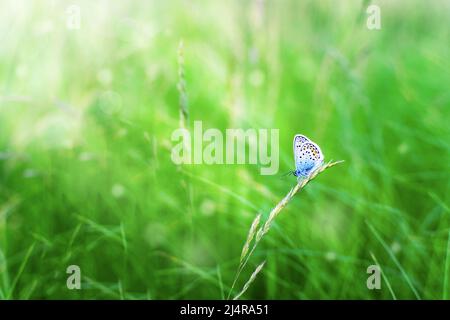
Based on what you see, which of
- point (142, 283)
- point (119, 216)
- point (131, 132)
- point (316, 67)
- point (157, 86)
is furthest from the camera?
point (316, 67)

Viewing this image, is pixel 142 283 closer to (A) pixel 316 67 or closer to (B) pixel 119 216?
(B) pixel 119 216

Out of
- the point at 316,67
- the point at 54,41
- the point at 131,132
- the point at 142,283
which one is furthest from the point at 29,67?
the point at 316,67

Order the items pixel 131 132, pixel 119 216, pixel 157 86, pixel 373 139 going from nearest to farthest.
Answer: pixel 119 216 → pixel 373 139 → pixel 131 132 → pixel 157 86

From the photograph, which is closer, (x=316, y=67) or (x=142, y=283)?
(x=142, y=283)

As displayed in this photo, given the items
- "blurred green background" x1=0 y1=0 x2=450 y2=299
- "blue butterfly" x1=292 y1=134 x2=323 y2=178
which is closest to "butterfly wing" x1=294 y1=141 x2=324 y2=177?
"blue butterfly" x1=292 y1=134 x2=323 y2=178

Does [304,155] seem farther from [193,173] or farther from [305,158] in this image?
[193,173]

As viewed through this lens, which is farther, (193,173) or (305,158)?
(193,173)

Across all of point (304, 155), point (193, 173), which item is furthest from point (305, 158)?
point (193, 173)

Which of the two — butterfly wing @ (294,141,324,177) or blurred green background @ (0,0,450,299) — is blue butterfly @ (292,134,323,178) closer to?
butterfly wing @ (294,141,324,177)
